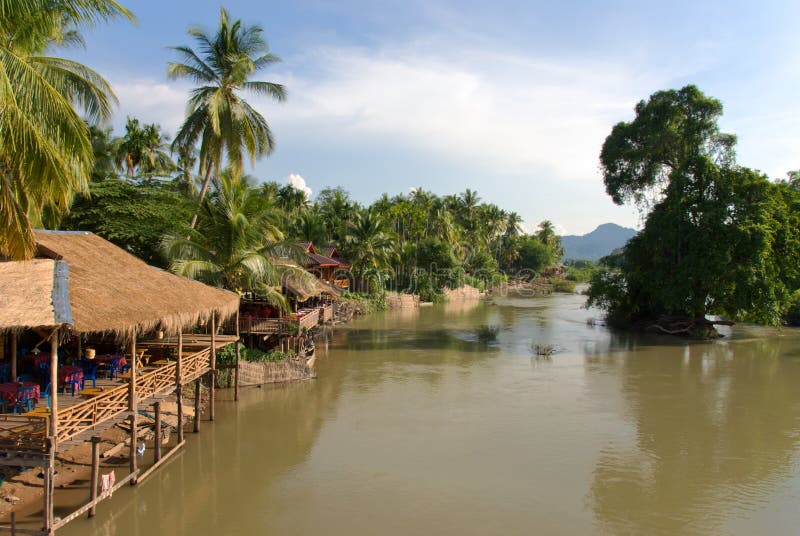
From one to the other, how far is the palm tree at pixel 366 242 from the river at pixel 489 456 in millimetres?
18231

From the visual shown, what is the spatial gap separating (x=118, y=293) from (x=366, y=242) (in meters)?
31.5

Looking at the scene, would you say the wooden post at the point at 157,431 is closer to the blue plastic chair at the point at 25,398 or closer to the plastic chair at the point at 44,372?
the plastic chair at the point at 44,372

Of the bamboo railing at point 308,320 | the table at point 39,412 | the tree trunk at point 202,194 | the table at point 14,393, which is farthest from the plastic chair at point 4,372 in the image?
the bamboo railing at point 308,320

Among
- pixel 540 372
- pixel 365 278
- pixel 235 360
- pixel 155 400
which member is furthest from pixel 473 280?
pixel 155 400

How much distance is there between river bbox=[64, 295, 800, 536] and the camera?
1003cm

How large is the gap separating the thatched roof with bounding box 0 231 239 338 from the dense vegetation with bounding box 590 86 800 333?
82.5 ft

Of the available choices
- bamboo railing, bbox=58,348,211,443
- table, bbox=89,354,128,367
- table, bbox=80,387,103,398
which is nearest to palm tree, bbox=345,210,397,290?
bamboo railing, bbox=58,348,211,443

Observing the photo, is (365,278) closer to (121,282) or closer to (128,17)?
(121,282)

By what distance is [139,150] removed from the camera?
3105 centimetres

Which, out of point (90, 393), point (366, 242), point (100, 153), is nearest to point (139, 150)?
point (100, 153)

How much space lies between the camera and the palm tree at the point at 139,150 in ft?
101

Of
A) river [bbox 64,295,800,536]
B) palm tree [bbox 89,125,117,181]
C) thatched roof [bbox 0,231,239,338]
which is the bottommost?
river [bbox 64,295,800,536]

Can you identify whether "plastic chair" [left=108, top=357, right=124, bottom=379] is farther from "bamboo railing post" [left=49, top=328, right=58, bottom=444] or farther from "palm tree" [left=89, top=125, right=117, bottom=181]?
"palm tree" [left=89, top=125, right=117, bottom=181]

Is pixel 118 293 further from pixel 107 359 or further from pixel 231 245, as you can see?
pixel 231 245
